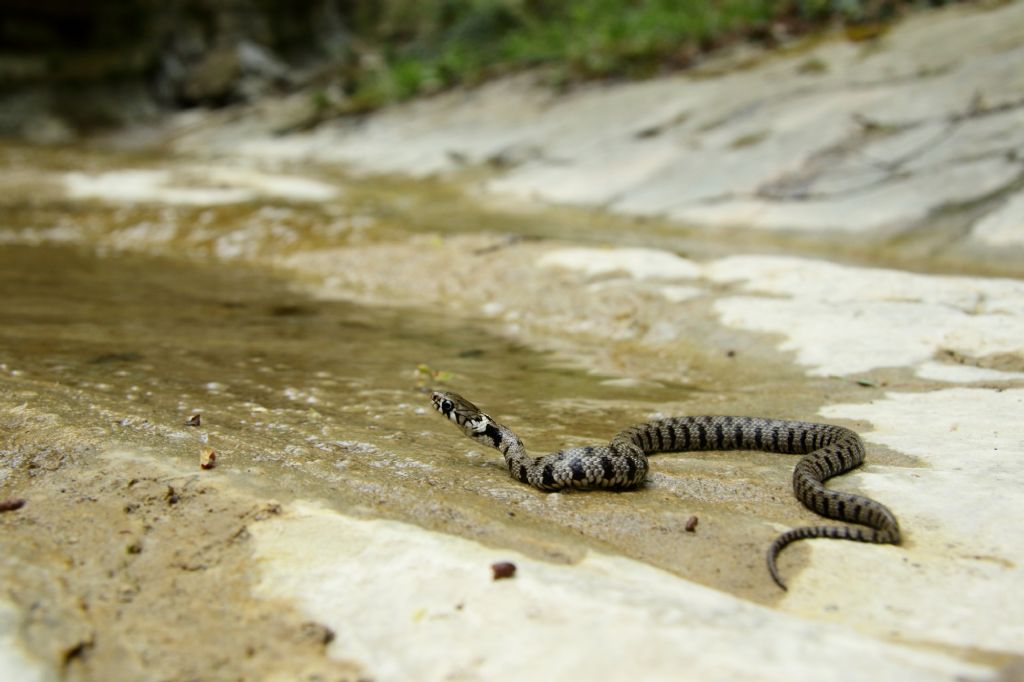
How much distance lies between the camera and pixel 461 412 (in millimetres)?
4895

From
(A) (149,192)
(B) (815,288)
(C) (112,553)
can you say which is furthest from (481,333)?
(A) (149,192)

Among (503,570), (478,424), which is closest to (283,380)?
(478,424)

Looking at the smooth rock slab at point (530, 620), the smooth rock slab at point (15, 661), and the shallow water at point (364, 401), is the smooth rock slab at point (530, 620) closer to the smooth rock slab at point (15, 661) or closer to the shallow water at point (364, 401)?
the shallow water at point (364, 401)

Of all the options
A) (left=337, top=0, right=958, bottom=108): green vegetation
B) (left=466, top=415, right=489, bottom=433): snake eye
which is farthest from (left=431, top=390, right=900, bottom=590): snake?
(left=337, top=0, right=958, bottom=108): green vegetation

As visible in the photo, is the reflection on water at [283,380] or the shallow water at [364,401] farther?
the reflection on water at [283,380]

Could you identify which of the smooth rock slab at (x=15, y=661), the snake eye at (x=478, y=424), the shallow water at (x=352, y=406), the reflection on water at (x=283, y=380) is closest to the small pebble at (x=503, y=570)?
the shallow water at (x=352, y=406)

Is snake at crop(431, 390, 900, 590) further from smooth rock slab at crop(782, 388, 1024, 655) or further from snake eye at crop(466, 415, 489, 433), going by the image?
smooth rock slab at crop(782, 388, 1024, 655)

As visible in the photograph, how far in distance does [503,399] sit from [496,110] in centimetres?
1081

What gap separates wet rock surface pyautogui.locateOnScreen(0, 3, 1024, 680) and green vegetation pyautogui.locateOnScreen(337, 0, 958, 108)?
4.75 ft

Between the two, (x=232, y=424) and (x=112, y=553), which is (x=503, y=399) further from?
(x=112, y=553)

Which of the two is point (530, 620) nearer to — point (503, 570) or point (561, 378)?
point (503, 570)

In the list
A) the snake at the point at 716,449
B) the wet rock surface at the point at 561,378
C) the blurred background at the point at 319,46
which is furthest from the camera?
the blurred background at the point at 319,46

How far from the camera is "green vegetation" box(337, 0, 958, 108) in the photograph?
14930 mm

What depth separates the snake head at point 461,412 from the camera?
4.81 metres
